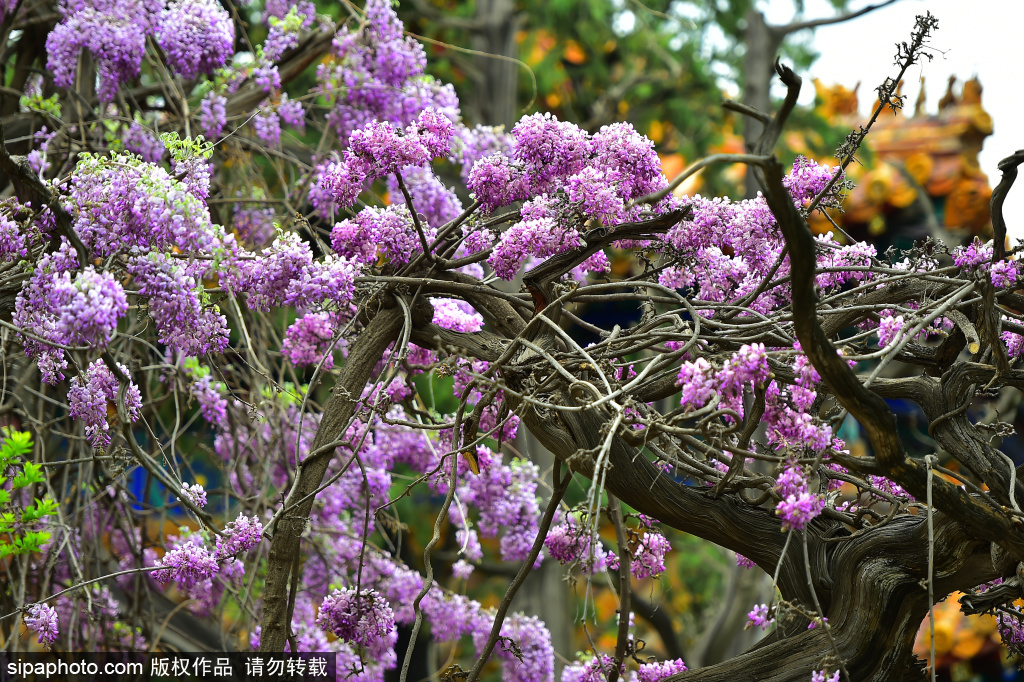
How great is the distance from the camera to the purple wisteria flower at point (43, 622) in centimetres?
262

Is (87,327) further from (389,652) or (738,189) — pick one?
(738,189)

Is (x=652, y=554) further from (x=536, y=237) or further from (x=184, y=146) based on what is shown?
(x=184, y=146)

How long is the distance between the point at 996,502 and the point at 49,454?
3.27 meters

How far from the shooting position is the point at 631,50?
8875 millimetres

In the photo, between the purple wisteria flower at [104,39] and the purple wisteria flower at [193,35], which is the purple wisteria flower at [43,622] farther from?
the purple wisteria flower at [193,35]

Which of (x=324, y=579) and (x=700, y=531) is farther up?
(x=324, y=579)

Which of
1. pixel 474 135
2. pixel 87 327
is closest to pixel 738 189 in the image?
pixel 474 135

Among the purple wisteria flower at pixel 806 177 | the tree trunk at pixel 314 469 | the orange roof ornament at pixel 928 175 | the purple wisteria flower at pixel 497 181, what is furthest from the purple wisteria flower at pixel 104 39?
the orange roof ornament at pixel 928 175

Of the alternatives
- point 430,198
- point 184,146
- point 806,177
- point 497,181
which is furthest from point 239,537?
point 806,177

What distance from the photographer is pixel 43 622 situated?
263 centimetres

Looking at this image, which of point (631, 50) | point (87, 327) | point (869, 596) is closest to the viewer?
point (87, 327)

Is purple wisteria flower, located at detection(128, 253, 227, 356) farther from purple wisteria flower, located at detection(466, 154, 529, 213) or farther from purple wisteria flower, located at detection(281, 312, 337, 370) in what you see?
purple wisteria flower, located at detection(466, 154, 529, 213)

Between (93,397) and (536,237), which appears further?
(93,397)

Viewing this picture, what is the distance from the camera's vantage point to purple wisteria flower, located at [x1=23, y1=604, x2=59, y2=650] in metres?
2.62
